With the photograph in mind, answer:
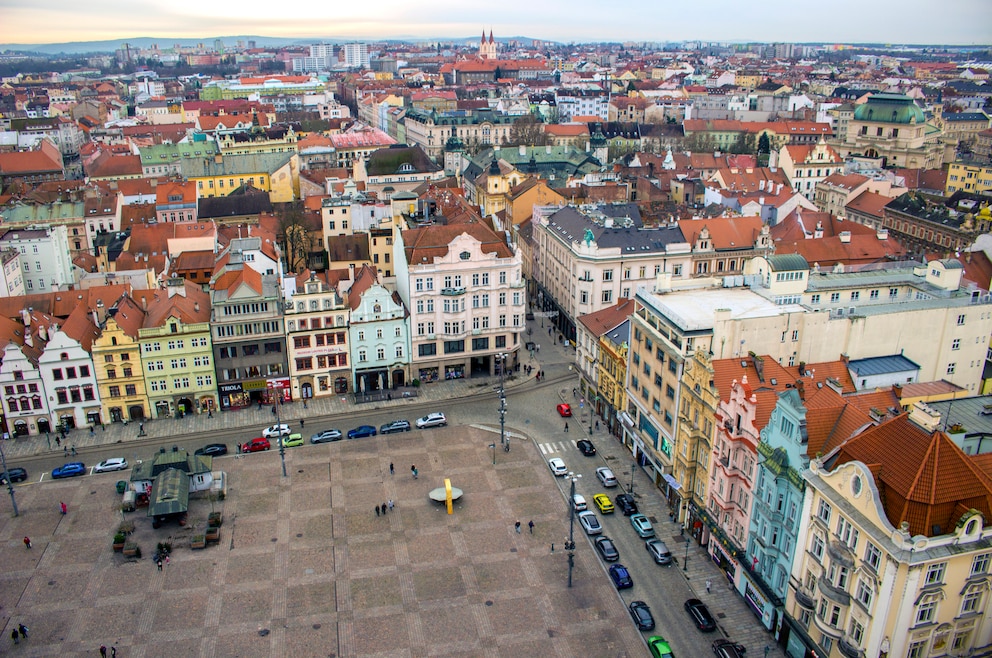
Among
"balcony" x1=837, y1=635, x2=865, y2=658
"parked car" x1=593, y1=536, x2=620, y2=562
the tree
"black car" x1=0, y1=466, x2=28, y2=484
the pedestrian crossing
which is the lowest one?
"black car" x1=0, y1=466, x2=28, y2=484

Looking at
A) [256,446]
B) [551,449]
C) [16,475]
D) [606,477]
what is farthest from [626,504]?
[16,475]

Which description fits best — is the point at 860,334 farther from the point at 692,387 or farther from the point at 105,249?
the point at 105,249

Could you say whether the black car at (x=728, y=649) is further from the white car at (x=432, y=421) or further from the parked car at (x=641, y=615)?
the white car at (x=432, y=421)

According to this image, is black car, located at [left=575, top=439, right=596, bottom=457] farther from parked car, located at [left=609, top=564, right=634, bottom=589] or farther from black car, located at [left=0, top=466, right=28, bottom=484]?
black car, located at [left=0, top=466, right=28, bottom=484]

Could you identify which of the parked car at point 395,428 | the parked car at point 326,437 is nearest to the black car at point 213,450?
the parked car at point 326,437

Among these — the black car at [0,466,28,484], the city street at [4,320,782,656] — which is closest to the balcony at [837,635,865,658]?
the city street at [4,320,782,656]

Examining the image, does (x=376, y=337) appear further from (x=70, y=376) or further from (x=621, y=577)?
(x=621, y=577)
